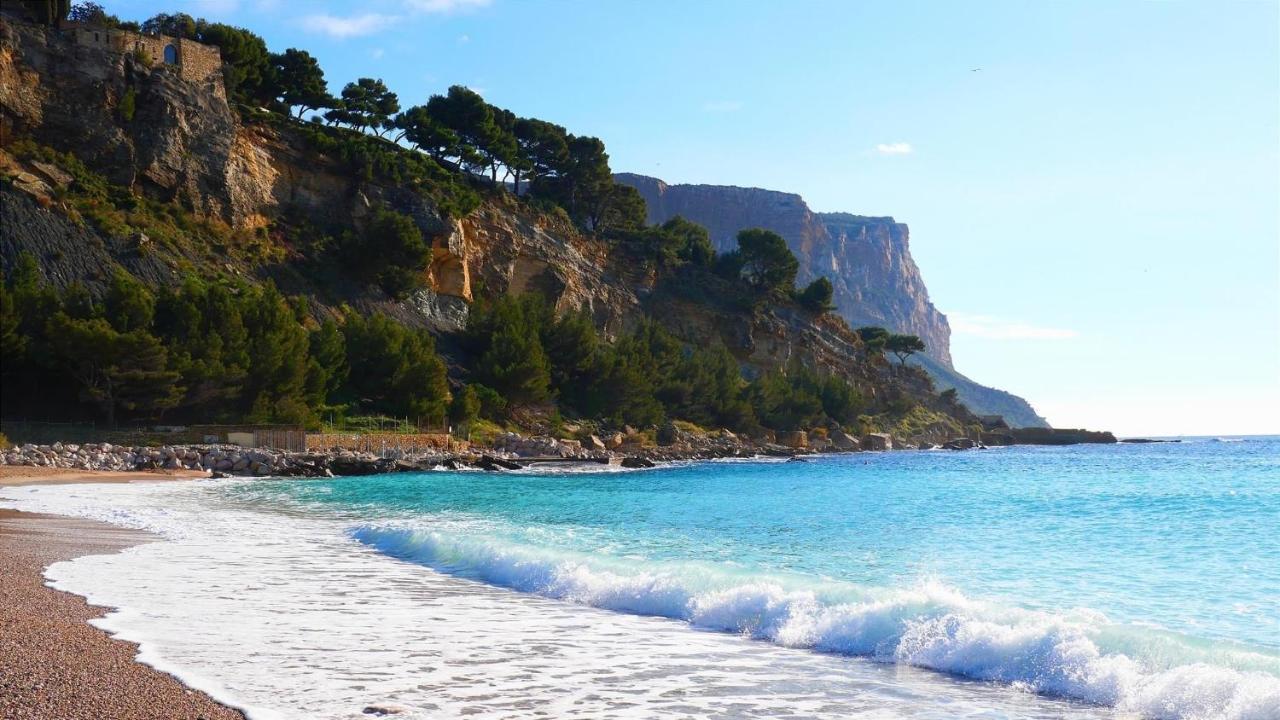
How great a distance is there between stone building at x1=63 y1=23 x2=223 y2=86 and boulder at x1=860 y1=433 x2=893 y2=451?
62973 mm

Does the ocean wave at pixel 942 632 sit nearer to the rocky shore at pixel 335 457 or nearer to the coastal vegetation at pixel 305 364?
the rocky shore at pixel 335 457

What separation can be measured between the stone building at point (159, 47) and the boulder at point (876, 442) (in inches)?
2479

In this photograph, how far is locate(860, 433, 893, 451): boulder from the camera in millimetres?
96512

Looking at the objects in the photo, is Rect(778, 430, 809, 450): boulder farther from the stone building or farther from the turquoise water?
the turquoise water

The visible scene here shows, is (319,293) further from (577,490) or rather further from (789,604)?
(789,604)

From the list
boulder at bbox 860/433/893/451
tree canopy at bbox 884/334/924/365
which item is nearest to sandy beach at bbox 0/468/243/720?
boulder at bbox 860/433/893/451

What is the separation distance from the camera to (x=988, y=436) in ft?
410

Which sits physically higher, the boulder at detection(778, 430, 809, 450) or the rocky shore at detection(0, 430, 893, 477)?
the boulder at detection(778, 430, 809, 450)

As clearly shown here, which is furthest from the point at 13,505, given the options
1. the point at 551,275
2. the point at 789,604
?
the point at 551,275

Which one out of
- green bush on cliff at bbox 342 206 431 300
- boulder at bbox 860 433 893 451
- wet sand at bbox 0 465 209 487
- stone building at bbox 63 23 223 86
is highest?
stone building at bbox 63 23 223 86

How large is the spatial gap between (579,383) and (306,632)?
6317 cm

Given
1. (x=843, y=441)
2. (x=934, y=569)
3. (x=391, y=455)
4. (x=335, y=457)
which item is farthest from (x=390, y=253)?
(x=934, y=569)

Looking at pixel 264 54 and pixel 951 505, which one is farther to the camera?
pixel 264 54

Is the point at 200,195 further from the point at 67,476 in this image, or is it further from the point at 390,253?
the point at 67,476
